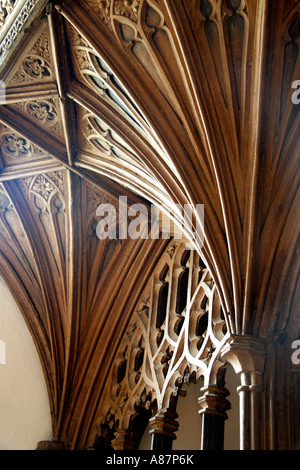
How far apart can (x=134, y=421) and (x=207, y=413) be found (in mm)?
1876

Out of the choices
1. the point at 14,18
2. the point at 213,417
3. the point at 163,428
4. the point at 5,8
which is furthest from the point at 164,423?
the point at 5,8

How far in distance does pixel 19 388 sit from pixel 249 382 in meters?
4.95

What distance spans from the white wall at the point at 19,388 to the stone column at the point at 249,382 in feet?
14.5

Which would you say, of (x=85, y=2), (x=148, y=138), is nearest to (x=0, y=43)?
(x=85, y=2)

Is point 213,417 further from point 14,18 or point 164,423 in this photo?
point 14,18

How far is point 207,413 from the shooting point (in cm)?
661

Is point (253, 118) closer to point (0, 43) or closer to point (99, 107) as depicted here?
point (99, 107)

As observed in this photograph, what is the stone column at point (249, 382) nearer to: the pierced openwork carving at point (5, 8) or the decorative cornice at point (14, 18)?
the decorative cornice at point (14, 18)

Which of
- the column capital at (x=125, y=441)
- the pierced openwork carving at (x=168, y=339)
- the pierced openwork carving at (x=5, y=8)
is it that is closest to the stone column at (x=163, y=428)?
the pierced openwork carving at (x=168, y=339)

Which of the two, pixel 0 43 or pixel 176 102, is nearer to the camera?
pixel 176 102

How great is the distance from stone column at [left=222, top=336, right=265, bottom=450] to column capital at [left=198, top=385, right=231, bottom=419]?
1061 millimetres

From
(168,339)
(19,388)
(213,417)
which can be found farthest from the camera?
(19,388)

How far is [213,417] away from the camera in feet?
21.6

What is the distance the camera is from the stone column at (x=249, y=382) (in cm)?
529
